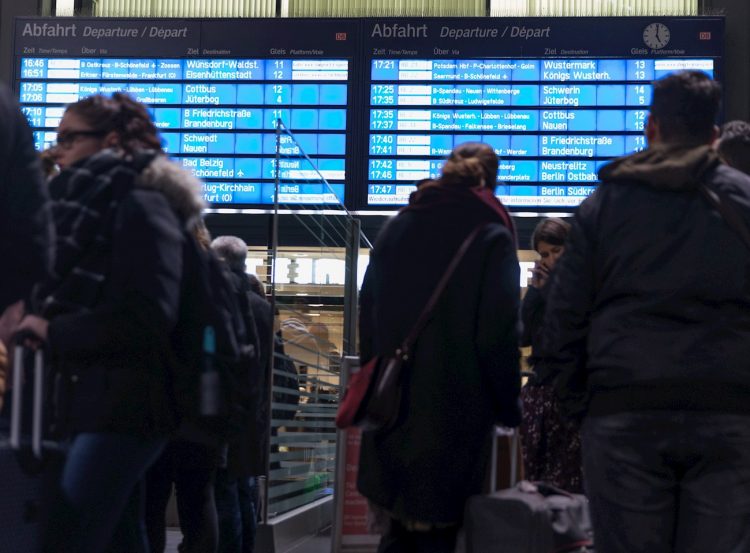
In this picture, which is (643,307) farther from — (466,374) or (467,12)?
(467,12)

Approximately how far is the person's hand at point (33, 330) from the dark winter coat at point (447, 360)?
1.13 meters

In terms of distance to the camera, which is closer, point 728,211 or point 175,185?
point 728,211

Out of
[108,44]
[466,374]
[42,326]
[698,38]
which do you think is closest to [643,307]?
[466,374]

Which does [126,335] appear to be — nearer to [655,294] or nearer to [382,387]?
[382,387]

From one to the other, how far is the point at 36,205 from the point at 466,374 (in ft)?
4.64

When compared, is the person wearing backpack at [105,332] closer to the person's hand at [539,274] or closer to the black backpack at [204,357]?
the black backpack at [204,357]

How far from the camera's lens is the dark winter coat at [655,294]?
2.72 metres

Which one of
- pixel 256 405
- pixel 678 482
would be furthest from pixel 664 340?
pixel 256 405

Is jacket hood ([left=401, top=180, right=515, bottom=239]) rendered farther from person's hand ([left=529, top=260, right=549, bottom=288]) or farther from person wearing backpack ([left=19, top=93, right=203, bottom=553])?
person's hand ([left=529, top=260, right=549, bottom=288])

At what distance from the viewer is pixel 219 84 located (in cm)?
960

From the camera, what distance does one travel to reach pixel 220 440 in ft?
10.2

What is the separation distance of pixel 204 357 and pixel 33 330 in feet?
1.52

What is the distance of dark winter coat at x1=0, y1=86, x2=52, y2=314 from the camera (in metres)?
2.41

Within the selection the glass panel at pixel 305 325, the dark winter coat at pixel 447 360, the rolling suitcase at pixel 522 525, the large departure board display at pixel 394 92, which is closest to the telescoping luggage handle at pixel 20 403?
the dark winter coat at pixel 447 360
